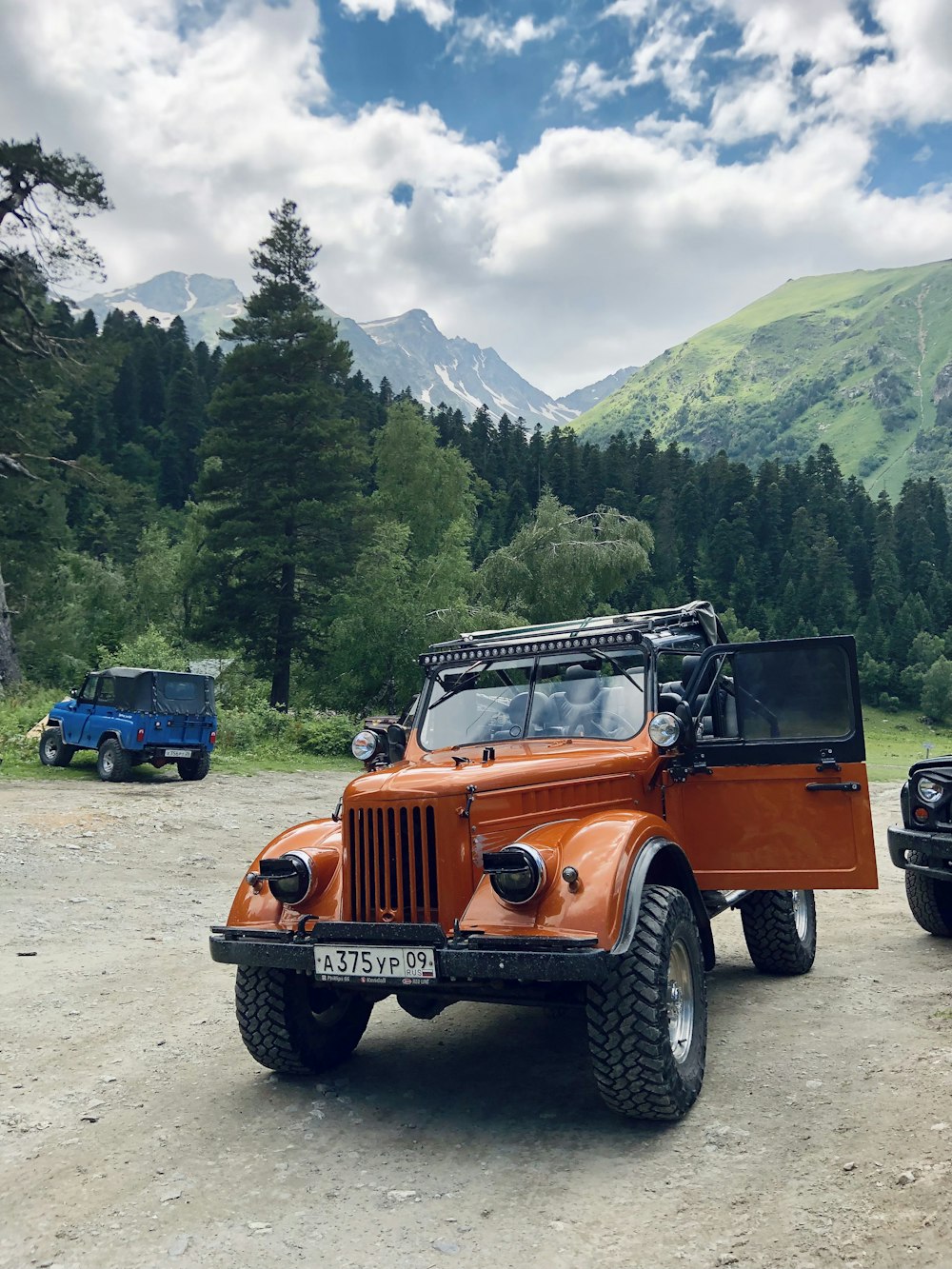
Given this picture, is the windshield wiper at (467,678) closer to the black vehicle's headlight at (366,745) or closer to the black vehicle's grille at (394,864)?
the black vehicle's headlight at (366,745)

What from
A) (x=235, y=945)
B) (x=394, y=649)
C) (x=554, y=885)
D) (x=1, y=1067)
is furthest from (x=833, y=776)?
(x=394, y=649)

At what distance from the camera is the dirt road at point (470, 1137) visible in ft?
12.0

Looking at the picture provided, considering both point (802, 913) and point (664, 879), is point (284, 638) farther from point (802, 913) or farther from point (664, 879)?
point (664, 879)

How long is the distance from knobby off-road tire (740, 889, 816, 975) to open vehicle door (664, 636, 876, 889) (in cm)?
120

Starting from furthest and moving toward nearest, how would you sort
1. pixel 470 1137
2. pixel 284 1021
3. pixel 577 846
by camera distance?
pixel 284 1021
pixel 577 846
pixel 470 1137

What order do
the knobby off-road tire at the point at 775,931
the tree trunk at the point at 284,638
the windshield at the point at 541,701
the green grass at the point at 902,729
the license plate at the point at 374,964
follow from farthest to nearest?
the green grass at the point at 902,729 → the tree trunk at the point at 284,638 → the knobby off-road tire at the point at 775,931 → the windshield at the point at 541,701 → the license plate at the point at 374,964

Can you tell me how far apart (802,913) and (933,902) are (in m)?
1.47

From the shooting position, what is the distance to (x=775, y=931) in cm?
715

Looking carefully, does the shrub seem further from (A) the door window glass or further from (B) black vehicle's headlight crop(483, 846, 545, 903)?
(B) black vehicle's headlight crop(483, 846, 545, 903)

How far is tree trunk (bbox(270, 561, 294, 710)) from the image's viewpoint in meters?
34.4

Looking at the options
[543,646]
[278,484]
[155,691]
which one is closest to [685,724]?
[543,646]

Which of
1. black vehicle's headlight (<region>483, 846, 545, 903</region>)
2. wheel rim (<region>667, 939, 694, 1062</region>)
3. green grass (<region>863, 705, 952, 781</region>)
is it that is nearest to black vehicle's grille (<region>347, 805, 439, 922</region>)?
black vehicle's headlight (<region>483, 846, 545, 903</region>)

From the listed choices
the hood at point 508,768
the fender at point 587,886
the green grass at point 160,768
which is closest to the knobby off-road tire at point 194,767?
the green grass at point 160,768

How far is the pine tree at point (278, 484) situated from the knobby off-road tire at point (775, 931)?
27.8m
